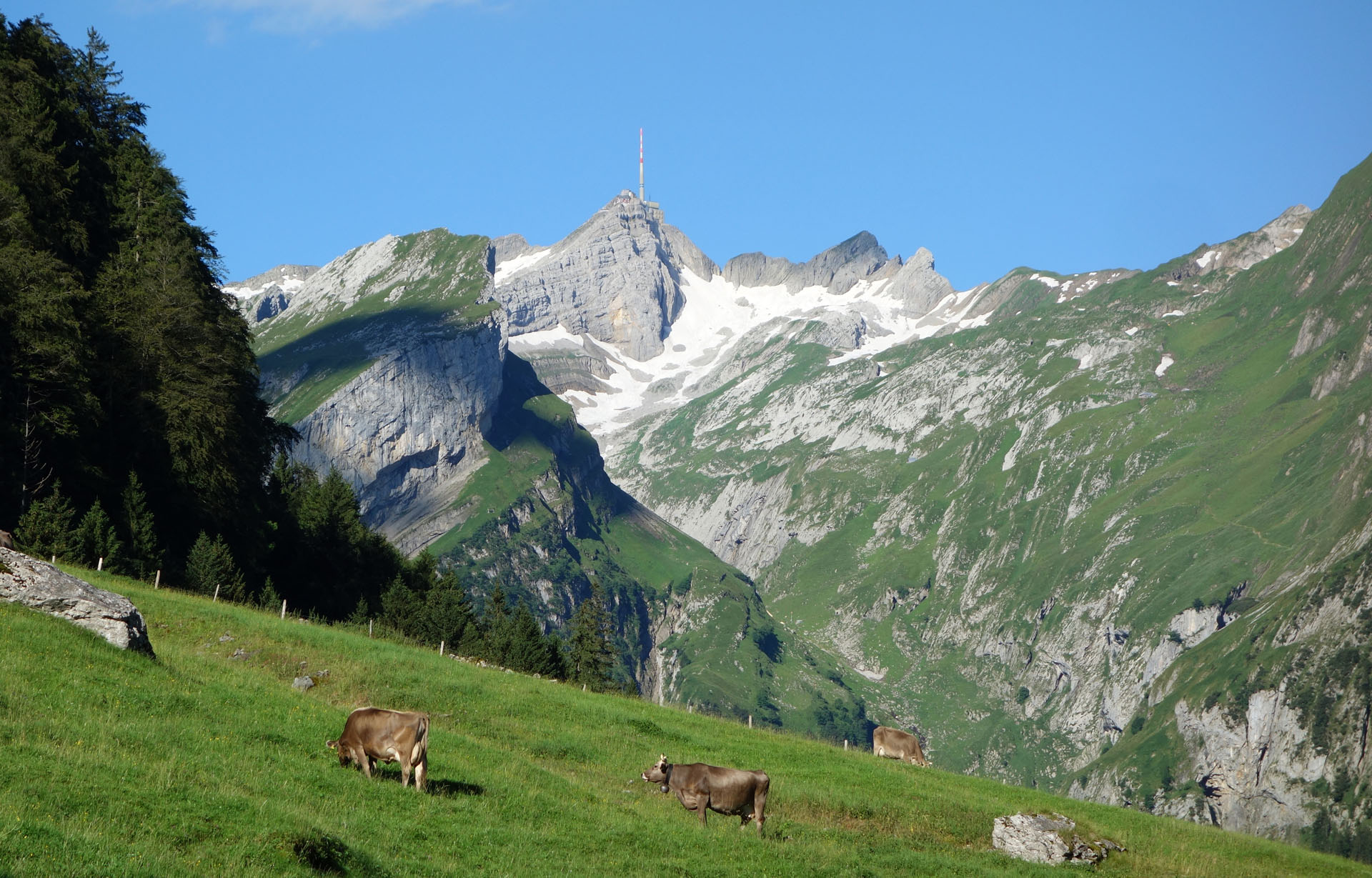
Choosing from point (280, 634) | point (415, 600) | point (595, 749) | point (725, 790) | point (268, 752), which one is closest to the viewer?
point (268, 752)

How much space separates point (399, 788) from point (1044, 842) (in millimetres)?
19028

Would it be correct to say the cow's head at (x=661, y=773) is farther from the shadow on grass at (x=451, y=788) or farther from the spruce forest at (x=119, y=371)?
the spruce forest at (x=119, y=371)

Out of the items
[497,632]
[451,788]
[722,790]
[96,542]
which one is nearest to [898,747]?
[722,790]

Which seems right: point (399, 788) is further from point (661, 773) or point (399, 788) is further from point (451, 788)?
point (661, 773)

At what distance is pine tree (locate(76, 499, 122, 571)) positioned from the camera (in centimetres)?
5488

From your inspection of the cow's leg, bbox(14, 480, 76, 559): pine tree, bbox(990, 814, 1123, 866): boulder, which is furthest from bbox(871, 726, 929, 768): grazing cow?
bbox(14, 480, 76, 559): pine tree

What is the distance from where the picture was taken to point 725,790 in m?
30.7

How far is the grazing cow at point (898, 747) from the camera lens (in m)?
50.4

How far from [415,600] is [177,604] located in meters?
60.8

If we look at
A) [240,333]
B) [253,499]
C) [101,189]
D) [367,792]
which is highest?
[101,189]

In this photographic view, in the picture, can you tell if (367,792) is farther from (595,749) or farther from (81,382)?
(81,382)

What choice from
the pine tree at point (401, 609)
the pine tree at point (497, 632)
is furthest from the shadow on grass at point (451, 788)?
the pine tree at point (401, 609)

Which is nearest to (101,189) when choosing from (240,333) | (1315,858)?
(240,333)

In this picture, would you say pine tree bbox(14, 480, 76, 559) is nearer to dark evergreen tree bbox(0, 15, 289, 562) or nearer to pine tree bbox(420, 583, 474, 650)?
dark evergreen tree bbox(0, 15, 289, 562)
